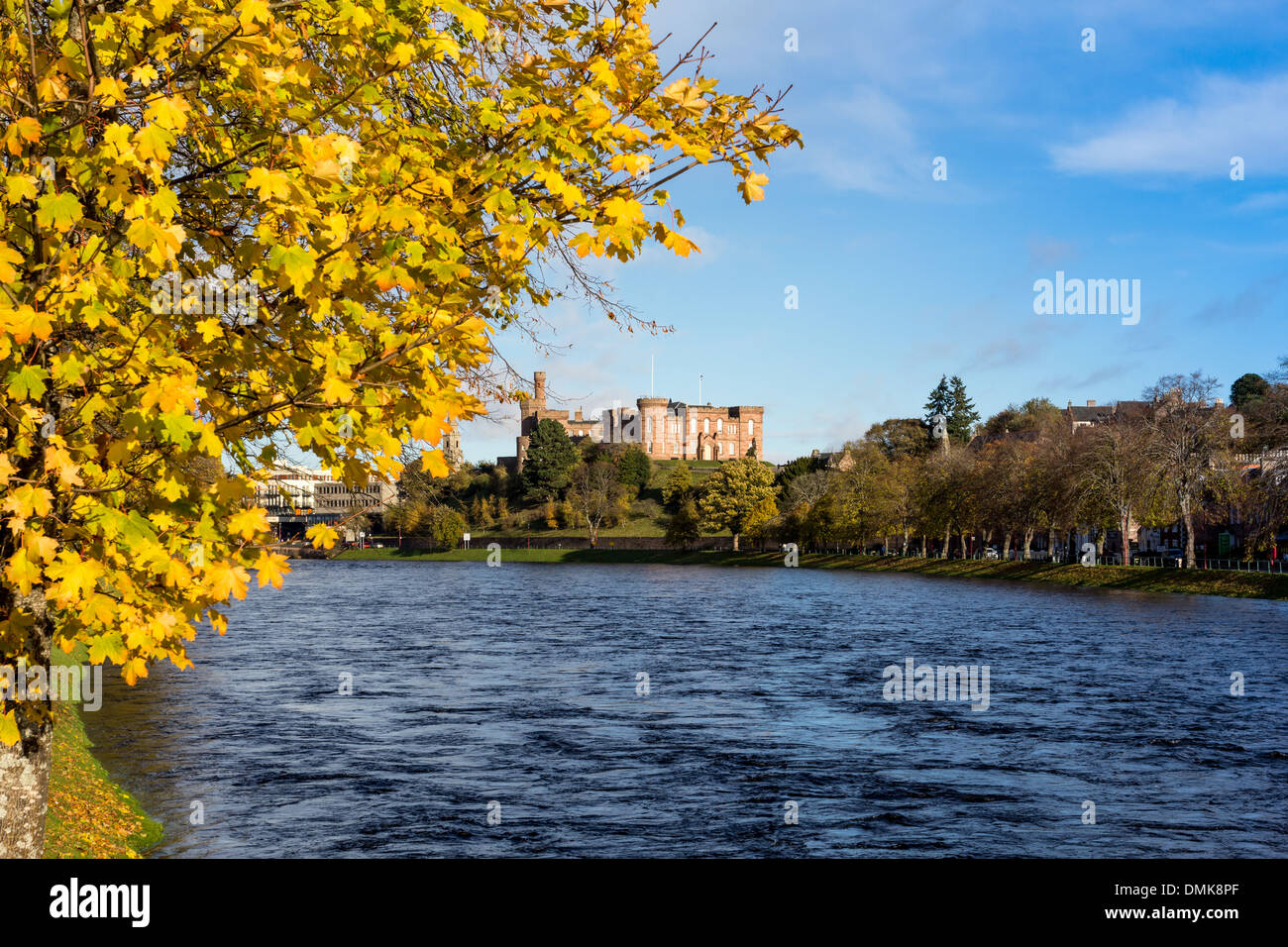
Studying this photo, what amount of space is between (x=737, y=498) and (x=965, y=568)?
47.9 m

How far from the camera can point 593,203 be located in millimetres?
7793

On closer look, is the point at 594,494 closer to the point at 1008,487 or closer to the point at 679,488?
the point at 679,488

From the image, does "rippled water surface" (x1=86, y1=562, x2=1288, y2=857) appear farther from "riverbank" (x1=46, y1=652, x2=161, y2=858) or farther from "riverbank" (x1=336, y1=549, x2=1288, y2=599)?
"riverbank" (x1=336, y1=549, x2=1288, y2=599)

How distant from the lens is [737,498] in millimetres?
→ 150250

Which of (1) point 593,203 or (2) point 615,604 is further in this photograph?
(2) point 615,604

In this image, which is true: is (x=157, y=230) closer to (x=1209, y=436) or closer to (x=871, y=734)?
(x=871, y=734)

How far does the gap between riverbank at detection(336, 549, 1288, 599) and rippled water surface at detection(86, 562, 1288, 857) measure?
20237mm

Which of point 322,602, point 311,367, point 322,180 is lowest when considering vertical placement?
point 322,602

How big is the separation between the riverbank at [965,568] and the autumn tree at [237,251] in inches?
2748

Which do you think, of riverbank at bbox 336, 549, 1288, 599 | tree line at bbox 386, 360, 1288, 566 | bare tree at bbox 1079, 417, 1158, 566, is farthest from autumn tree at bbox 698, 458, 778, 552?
bare tree at bbox 1079, 417, 1158, 566
